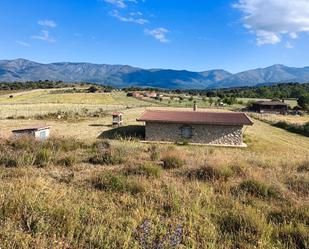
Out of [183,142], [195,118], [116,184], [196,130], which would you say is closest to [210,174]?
[116,184]

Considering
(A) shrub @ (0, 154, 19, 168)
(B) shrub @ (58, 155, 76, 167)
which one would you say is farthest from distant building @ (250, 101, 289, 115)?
(A) shrub @ (0, 154, 19, 168)

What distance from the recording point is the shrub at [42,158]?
24.9ft

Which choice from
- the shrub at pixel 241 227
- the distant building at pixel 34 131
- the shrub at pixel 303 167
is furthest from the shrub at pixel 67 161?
the distant building at pixel 34 131

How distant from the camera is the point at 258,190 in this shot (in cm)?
594

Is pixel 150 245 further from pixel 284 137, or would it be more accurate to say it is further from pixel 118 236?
pixel 284 137

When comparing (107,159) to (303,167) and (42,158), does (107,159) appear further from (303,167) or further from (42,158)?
(303,167)

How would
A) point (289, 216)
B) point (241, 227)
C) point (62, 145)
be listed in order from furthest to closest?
point (62, 145)
point (289, 216)
point (241, 227)

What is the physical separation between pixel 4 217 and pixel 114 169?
3.69 metres

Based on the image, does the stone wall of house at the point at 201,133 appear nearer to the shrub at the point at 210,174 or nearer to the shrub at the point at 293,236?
the shrub at the point at 210,174

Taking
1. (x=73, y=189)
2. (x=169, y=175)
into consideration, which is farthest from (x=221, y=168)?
(x=73, y=189)

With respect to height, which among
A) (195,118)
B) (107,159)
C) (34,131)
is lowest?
(34,131)

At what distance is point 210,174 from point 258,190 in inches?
51.7

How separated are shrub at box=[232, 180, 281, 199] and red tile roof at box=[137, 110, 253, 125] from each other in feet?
87.9

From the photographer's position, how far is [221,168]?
709 centimetres
